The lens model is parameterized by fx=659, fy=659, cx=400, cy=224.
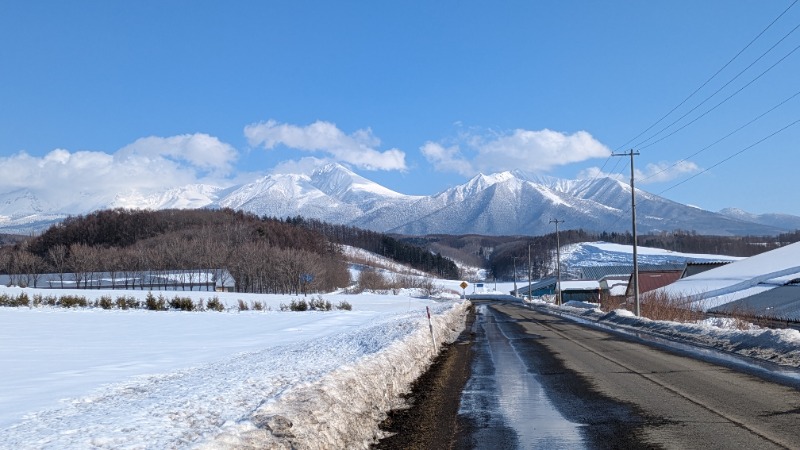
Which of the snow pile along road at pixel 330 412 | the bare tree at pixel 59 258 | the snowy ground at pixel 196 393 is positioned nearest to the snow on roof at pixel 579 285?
the bare tree at pixel 59 258

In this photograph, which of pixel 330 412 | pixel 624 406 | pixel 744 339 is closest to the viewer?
pixel 330 412

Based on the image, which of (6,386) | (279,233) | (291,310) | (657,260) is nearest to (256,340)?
(6,386)

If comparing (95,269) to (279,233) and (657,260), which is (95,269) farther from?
(657,260)

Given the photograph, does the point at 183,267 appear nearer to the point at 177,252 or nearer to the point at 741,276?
the point at 177,252

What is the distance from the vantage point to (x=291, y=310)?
58.2 metres

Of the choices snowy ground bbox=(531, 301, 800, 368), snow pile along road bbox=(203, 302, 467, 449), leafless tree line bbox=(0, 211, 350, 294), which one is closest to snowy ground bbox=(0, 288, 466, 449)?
snow pile along road bbox=(203, 302, 467, 449)

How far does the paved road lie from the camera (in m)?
8.34

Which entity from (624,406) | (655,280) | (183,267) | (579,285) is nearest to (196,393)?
(624,406)

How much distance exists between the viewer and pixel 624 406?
35.1 feet

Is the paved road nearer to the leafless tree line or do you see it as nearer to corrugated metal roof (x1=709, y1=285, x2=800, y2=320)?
corrugated metal roof (x1=709, y1=285, x2=800, y2=320)

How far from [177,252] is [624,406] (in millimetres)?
121060

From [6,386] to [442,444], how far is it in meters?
10.1

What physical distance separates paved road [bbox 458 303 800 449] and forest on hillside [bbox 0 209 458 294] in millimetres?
83765

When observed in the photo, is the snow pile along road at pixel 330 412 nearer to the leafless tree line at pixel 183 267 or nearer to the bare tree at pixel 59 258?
the leafless tree line at pixel 183 267
